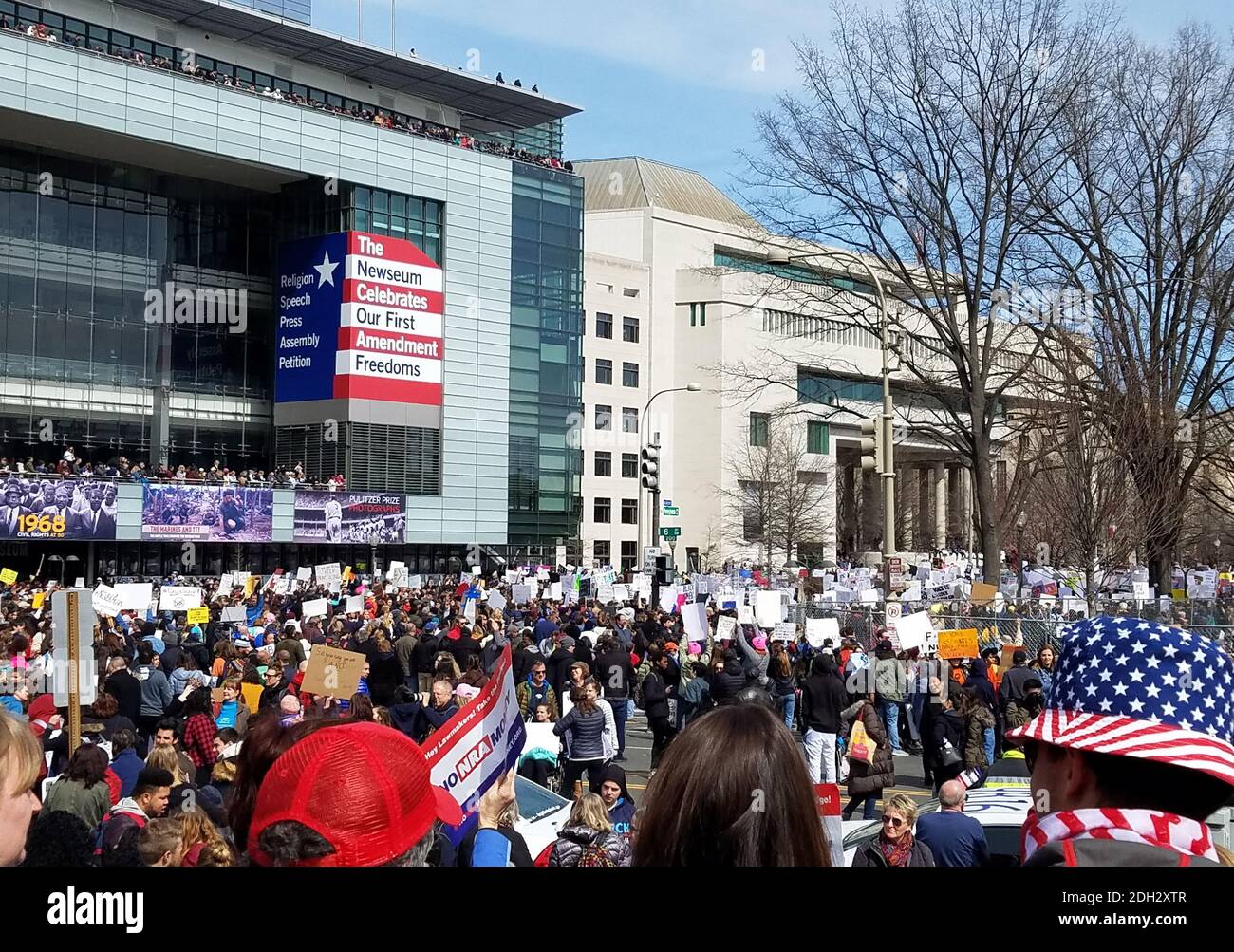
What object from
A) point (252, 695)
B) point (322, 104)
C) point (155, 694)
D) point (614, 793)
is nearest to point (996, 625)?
point (252, 695)

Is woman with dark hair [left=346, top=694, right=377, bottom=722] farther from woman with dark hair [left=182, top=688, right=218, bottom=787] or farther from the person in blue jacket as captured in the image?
the person in blue jacket

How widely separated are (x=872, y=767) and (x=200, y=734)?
584cm

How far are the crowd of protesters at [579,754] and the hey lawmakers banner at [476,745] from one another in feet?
1.04

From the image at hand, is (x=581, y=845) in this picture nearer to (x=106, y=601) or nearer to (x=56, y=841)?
(x=56, y=841)

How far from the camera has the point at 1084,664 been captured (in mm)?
2297

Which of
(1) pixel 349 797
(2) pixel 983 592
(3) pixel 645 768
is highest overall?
(1) pixel 349 797

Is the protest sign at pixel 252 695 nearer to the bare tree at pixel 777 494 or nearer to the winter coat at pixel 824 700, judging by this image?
the winter coat at pixel 824 700

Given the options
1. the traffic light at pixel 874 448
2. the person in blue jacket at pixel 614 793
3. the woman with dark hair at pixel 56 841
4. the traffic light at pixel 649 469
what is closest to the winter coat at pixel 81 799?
the person in blue jacket at pixel 614 793

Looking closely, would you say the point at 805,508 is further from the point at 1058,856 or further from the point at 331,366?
the point at 1058,856

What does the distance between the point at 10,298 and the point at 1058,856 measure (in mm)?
59568

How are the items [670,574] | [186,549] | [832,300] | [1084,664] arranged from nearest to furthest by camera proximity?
[1084,664]
[832,300]
[670,574]
[186,549]

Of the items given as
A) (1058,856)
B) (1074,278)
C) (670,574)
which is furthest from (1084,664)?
(670,574)

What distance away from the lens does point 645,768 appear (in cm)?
1695

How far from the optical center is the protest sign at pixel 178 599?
82.2 feet
